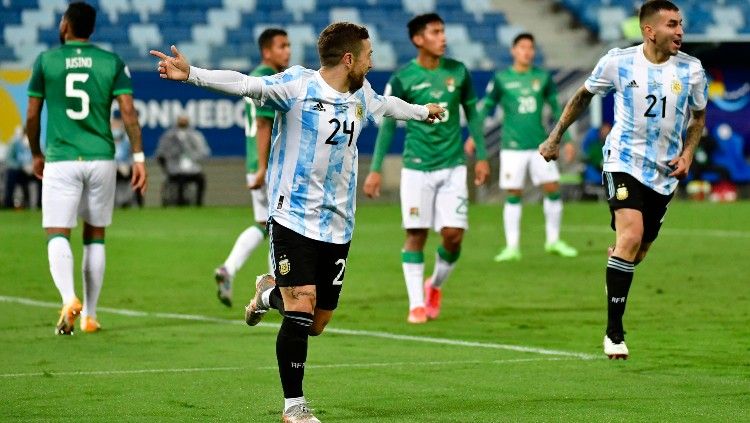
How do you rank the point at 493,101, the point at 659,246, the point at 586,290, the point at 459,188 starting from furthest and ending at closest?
1. the point at 659,246
2. the point at 493,101
3. the point at 586,290
4. the point at 459,188

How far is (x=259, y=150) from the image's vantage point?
1259 cm

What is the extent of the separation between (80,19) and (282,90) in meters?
3.97

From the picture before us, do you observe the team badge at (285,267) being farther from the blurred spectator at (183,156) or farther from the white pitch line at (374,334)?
the blurred spectator at (183,156)

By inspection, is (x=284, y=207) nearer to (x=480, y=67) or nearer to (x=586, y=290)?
(x=586, y=290)

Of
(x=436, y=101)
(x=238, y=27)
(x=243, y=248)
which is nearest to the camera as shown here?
(x=436, y=101)

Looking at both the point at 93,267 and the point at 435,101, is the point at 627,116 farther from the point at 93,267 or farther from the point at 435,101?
the point at 93,267

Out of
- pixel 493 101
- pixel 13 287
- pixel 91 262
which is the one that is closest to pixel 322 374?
pixel 91 262

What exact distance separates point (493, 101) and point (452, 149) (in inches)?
254

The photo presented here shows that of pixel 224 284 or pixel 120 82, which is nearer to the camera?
pixel 120 82

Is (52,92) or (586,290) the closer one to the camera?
(52,92)

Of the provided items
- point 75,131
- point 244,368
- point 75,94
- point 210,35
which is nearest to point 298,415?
point 244,368

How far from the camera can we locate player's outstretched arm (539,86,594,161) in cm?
962

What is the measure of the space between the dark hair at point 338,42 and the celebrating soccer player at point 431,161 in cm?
462

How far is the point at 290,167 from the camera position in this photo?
7.41 meters
